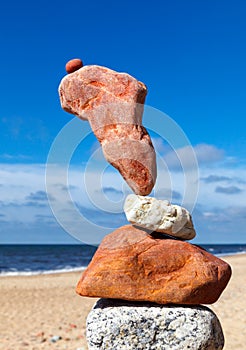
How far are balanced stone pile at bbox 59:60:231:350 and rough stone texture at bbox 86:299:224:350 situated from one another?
0.01 m

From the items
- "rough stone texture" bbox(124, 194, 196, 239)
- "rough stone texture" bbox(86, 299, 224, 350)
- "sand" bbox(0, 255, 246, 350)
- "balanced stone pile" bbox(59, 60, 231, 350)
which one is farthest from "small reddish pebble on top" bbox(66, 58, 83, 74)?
"sand" bbox(0, 255, 246, 350)

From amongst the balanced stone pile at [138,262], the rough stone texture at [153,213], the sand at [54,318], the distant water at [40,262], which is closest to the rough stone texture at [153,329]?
the balanced stone pile at [138,262]

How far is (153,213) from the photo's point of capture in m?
6.06

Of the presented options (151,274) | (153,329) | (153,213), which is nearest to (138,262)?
(151,274)

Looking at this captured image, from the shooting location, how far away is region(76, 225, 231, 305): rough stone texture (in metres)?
5.99

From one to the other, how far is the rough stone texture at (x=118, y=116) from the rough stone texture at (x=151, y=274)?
86cm

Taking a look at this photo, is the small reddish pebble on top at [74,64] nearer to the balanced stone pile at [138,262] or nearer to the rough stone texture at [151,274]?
the balanced stone pile at [138,262]

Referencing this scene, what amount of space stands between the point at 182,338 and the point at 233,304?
9016 millimetres

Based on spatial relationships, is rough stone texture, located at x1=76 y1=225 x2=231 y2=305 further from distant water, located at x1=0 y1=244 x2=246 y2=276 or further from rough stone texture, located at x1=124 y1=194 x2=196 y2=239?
distant water, located at x1=0 y1=244 x2=246 y2=276

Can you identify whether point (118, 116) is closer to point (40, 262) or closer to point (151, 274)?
point (151, 274)

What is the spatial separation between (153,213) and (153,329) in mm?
1599

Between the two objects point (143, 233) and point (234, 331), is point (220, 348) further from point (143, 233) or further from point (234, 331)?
point (234, 331)

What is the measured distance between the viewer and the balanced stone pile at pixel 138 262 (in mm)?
5961

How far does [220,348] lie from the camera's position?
6.19m
